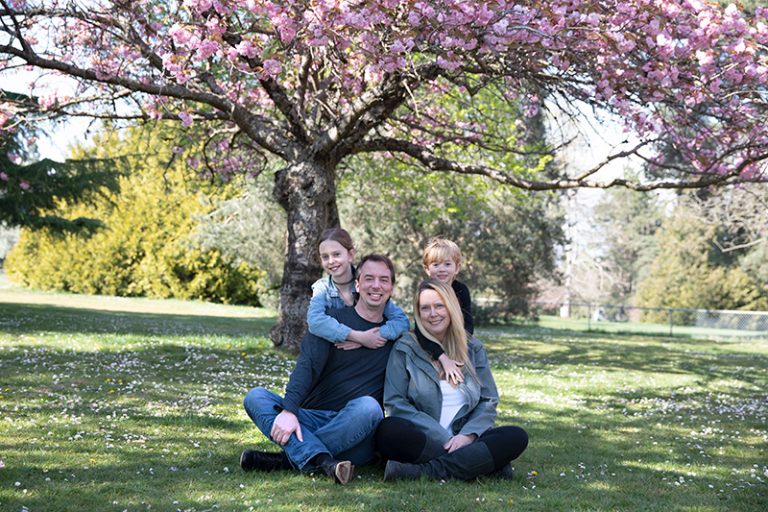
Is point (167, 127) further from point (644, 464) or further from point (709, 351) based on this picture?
point (709, 351)

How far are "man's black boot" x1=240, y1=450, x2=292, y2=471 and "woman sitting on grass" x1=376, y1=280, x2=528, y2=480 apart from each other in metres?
0.63

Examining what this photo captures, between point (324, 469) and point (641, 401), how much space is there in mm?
5490

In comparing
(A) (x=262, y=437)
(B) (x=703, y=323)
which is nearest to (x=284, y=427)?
(A) (x=262, y=437)

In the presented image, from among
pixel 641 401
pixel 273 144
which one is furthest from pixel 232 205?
pixel 641 401

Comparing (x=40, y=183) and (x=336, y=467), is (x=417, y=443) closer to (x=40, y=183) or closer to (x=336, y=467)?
(x=336, y=467)

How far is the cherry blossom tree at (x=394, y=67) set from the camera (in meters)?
6.28

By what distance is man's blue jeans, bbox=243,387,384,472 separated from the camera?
4359mm

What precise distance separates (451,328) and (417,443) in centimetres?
76

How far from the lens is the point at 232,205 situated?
22.2 metres

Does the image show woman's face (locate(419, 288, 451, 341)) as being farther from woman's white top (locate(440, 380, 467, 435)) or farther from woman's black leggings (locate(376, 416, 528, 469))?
woman's black leggings (locate(376, 416, 528, 469))

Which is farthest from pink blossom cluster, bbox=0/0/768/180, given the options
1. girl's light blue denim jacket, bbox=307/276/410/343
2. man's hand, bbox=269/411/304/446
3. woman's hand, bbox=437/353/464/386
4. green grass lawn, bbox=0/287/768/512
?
man's hand, bbox=269/411/304/446

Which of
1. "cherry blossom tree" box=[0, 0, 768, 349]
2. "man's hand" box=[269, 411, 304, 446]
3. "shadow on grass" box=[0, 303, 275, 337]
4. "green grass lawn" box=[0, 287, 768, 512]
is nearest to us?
"green grass lawn" box=[0, 287, 768, 512]

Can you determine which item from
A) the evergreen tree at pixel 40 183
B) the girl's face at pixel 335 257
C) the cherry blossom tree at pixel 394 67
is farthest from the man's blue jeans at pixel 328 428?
the evergreen tree at pixel 40 183

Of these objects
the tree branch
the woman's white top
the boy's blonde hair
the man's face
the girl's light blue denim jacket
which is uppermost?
the tree branch
